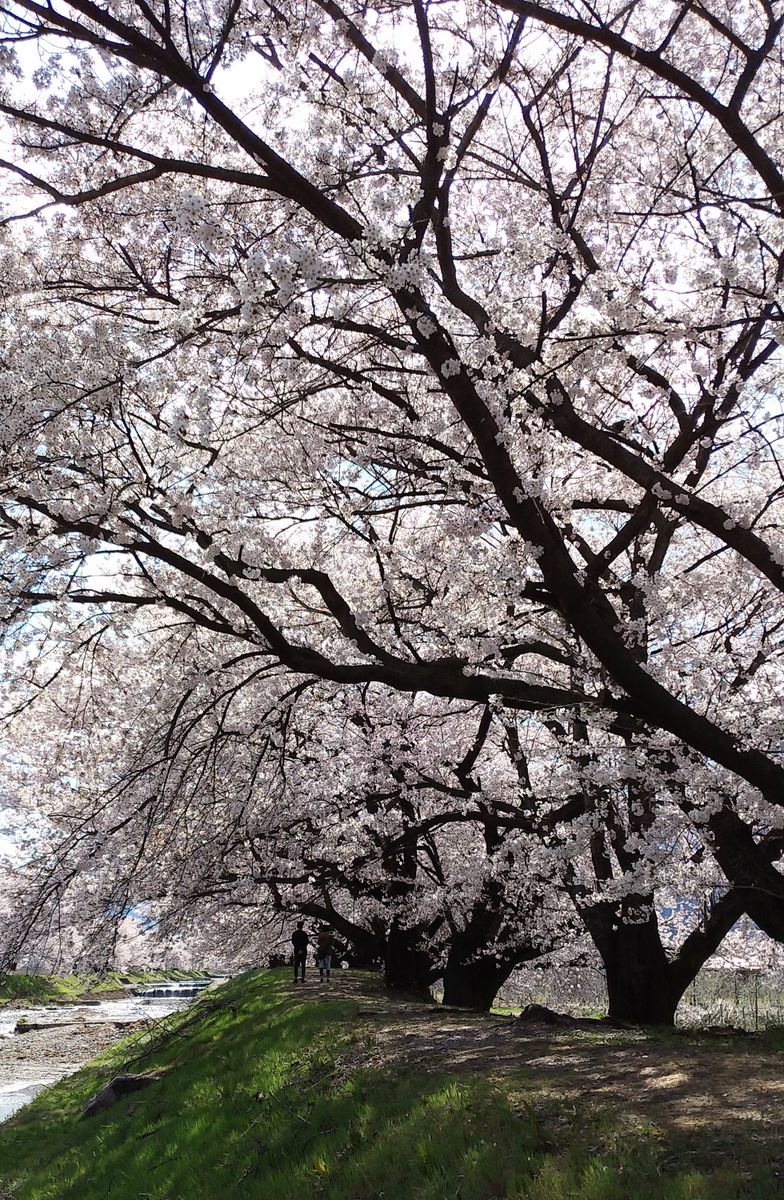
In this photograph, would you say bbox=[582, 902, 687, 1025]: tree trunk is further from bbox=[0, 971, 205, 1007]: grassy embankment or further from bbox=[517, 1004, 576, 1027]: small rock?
bbox=[0, 971, 205, 1007]: grassy embankment

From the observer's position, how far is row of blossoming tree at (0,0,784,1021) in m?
6.70

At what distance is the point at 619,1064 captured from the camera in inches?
316

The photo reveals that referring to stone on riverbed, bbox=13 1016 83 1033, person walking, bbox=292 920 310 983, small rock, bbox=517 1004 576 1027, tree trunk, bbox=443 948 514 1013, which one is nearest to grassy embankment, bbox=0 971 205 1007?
stone on riverbed, bbox=13 1016 83 1033

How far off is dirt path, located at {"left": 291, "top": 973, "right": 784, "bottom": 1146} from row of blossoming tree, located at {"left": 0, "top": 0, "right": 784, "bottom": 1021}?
1855 mm

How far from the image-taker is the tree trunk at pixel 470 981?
635 inches

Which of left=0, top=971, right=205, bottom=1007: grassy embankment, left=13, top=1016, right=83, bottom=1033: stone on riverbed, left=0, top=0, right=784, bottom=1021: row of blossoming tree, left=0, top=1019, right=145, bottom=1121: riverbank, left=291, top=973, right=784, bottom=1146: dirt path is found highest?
left=0, top=0, right=784, bottom=1021: row of blossoming tree

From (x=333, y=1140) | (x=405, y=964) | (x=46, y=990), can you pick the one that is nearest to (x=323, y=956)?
(x=405, y=964)

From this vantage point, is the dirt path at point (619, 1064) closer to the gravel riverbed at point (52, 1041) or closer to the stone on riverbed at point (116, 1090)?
the stone on riverbed at point (116, 1090)

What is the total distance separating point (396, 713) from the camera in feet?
49.8

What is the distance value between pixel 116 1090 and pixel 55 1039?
69.8 feet

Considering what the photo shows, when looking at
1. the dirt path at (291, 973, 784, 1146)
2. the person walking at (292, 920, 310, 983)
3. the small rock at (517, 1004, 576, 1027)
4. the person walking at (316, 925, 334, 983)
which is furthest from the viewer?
the person walking at (316, 925, 334, 983)

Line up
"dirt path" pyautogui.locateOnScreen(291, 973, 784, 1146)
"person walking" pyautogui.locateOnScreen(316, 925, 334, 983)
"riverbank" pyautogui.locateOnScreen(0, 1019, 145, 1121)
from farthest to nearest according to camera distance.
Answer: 1. "riverbank" pyautogui.locateOnScreen(0, 1019, 145, 1121)
2. "person walking" pyautogui.locateOnScreen(316, 925, 334, 983)
3. "dirt path" pyautogui.locateOnScreen(291, 973, 784, 1146)

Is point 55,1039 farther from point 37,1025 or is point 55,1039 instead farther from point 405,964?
point 405,964

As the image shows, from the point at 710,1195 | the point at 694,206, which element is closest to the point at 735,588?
the point at 694,206
